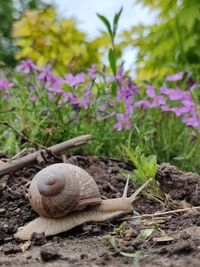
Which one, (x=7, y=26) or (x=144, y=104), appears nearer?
(x=144, y=104)

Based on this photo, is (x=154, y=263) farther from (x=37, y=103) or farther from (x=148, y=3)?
(x=148, y=3)

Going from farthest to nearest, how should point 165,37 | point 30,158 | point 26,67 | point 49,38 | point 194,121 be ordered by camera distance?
point 165,37 < point 49,38 < point 26,67 < point 194,121 < point 30,158

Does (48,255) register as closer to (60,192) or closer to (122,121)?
(60,192)

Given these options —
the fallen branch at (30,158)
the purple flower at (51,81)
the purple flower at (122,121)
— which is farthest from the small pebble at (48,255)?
the purple flower at (51,81)

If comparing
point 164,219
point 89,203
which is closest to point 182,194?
point 164,219

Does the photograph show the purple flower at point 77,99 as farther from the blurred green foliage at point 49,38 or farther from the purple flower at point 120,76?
the blurred green foliage at point 49,38

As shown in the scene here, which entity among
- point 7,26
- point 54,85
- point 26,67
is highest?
point 7,26

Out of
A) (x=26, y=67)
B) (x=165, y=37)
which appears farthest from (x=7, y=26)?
(x=26, y=67)

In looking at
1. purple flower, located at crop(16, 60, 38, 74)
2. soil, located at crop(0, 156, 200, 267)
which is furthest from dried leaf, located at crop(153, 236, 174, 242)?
purple flower, located at crop(16, 60, 38, 74)
